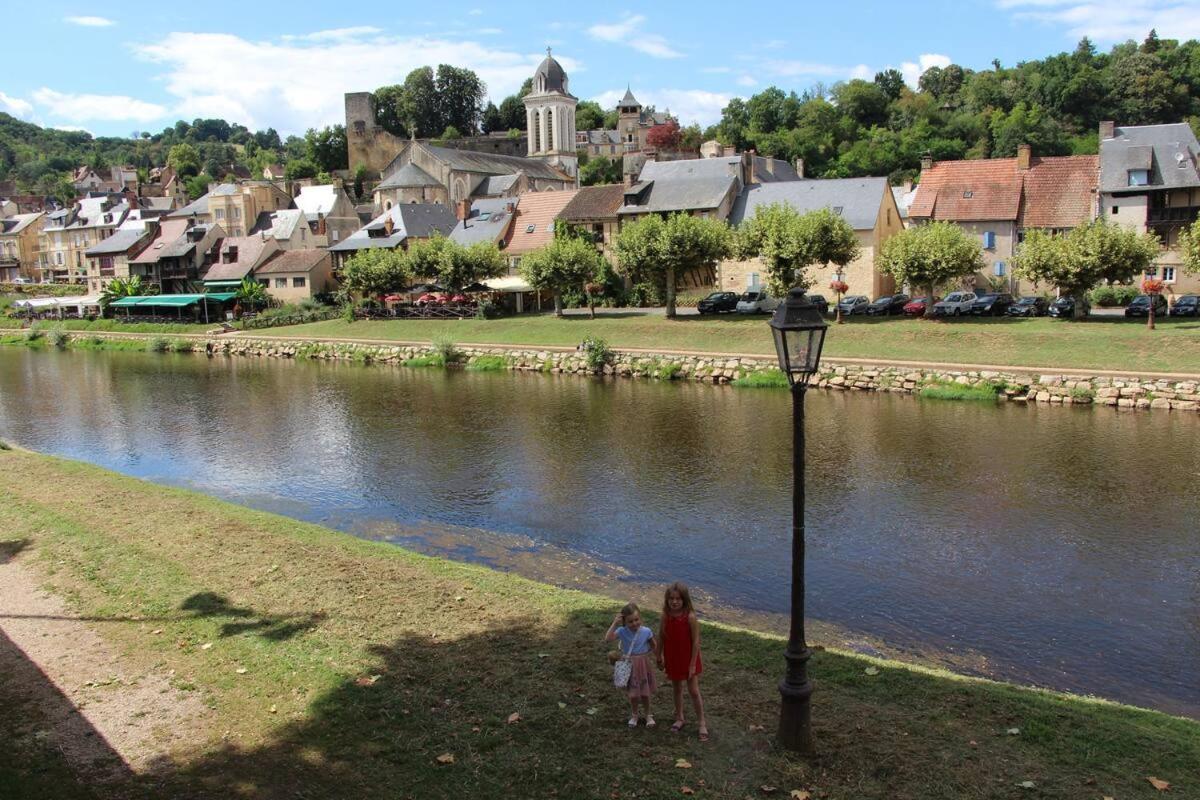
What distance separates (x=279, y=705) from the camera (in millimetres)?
8664

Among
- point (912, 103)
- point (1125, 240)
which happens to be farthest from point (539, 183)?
point (1125, 240)

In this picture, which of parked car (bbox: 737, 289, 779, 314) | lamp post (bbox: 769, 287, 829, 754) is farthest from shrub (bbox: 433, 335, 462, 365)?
lamp post (bbox: 769, 287, 829, 754)

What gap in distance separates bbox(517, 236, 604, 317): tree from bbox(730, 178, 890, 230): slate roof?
9.50m

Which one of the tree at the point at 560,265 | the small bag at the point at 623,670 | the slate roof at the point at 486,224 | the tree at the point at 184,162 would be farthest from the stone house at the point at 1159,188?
the tree at the point at 184,162

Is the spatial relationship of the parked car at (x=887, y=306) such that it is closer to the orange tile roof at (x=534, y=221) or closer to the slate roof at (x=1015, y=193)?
the slate roof at (x=1015, y=193)

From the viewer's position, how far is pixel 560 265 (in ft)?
165

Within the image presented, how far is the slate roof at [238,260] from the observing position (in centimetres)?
7119

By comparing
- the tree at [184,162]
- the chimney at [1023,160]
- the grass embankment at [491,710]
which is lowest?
the grass embankment at [491,710]

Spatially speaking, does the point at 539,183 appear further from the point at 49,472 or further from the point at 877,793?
the point at 877,793

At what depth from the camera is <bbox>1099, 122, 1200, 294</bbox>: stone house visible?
44.8m

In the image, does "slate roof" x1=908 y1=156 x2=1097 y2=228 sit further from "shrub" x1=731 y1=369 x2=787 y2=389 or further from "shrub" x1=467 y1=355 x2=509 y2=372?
"shrub" x1=467 y1=355 x2=509 y2=372

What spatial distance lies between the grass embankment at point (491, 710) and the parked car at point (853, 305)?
1386 inches

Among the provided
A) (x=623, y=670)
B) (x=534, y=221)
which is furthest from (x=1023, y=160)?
(x=623, y=670)

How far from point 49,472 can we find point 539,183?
256 feet
